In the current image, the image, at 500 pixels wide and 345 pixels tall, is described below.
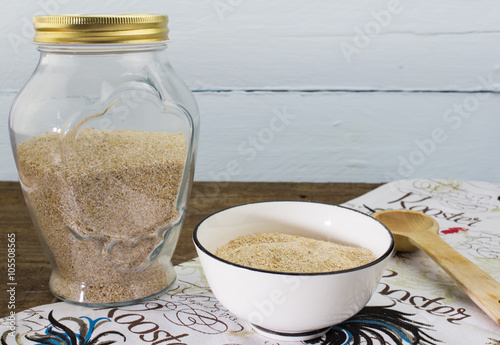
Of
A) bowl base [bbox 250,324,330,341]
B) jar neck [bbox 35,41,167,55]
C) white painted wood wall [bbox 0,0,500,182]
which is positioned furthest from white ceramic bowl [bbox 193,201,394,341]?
white painted wood wall [bbox 0,0,500,182]

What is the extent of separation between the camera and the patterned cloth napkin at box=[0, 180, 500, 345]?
0.43 meters

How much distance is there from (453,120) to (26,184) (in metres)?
0.82

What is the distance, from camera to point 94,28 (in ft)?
1.45

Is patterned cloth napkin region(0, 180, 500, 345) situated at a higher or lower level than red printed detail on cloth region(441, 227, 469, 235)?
lower

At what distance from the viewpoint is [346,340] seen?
0.43 meters

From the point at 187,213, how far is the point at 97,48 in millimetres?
326

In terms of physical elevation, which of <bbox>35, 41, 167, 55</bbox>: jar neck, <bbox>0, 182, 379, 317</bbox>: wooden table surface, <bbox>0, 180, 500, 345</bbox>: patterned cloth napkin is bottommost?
<bbox>0, 182, 379, 317</bbox>: wooden table surface

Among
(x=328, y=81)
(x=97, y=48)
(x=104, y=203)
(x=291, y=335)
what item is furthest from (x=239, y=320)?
(x=328, y=81)

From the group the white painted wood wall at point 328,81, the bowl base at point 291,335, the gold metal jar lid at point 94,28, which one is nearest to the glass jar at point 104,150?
the gold metal jar lid at point 94,28

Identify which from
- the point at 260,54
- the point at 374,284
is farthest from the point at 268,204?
the point at 260,54

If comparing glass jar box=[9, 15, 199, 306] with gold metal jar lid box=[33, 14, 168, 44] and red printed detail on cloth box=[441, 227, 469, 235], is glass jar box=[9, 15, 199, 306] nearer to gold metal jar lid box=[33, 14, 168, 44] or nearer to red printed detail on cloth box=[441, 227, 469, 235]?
gold metal jar lid box=[33, 14, 168, 44]

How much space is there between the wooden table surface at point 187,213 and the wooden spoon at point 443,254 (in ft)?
0.48

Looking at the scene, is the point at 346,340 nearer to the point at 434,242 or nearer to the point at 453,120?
the point at 434,242

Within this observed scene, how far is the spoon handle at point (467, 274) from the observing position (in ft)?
1.48
